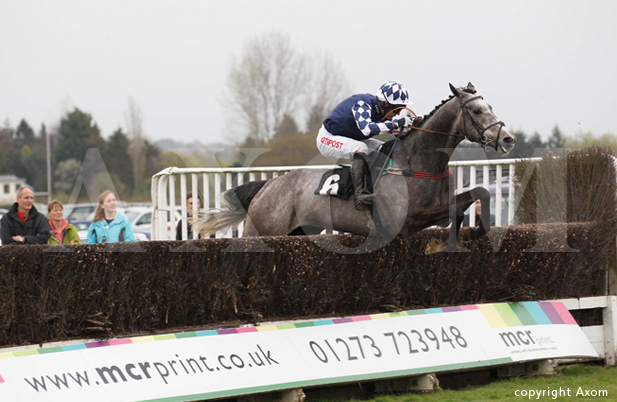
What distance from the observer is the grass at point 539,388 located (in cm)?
472

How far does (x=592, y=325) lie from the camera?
246 inches

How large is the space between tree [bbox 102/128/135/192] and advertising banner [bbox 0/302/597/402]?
111 ft

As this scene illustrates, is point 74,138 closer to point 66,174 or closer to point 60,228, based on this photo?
point 66,174

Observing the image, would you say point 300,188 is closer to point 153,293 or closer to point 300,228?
point 300,228

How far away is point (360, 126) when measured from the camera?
5.77 meters

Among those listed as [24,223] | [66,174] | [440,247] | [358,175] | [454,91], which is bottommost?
[440,247]

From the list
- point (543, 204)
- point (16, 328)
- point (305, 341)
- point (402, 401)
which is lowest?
point (402, 401)

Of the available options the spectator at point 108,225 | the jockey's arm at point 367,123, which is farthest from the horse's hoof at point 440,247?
the spectator at point 108,225

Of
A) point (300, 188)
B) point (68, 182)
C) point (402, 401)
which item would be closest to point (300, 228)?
point (300, 188)

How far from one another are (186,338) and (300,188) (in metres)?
2.73

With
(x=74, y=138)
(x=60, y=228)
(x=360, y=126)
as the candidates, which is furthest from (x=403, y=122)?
(x=74, y=138)

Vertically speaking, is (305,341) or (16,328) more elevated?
(16,328)

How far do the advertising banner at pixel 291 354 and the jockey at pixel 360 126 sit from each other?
4.65ft

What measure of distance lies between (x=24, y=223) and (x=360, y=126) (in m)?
3.19
